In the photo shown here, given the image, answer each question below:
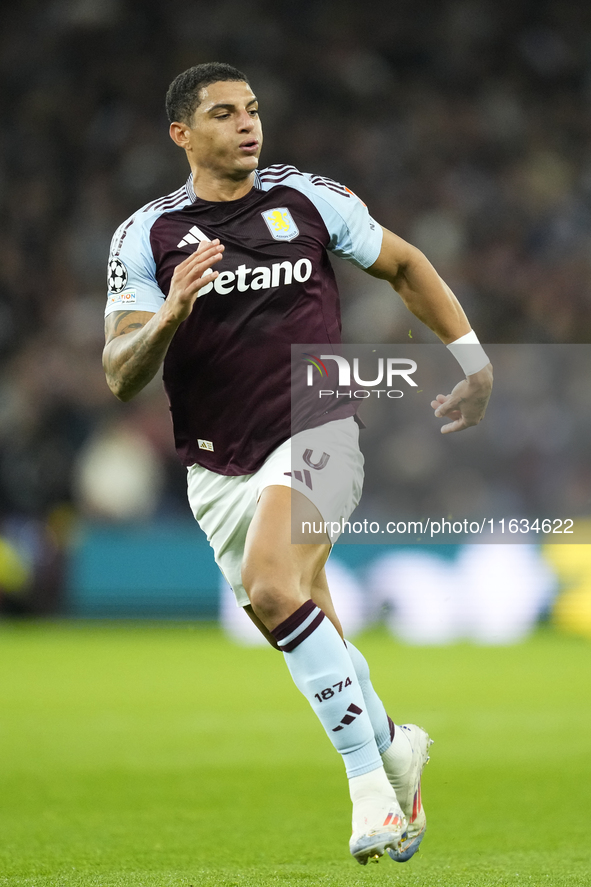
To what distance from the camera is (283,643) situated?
10.9ft

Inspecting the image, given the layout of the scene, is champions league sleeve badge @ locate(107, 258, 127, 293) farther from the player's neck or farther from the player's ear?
the player's ear

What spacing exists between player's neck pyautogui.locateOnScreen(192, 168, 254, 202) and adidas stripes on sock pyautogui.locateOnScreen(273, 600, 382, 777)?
143 centimetres

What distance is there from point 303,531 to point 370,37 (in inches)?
503

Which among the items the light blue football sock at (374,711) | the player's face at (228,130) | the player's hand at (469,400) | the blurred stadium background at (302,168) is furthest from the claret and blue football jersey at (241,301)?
the blurred stadium background at (302,168)

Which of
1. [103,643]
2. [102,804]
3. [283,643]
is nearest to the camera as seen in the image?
[283,643]

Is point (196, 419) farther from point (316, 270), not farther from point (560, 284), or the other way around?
point (560, 284)

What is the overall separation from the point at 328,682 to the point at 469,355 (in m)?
1.24

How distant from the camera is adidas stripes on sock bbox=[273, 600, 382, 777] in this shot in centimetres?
330

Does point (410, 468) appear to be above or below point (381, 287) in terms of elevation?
below

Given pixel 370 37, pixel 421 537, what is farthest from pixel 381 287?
pixel 370 37

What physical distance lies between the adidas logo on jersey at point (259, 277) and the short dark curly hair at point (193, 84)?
602mm

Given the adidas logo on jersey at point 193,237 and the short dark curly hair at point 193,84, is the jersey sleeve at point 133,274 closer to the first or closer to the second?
→ the adidas logo on jersey at point 193,237

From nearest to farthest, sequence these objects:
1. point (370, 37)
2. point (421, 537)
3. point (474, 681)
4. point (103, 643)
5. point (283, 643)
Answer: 1. point (283, 643)
2. point (474, 681)
3. point (103, 643)
4. point (421, 537)
5. point (370, 37)

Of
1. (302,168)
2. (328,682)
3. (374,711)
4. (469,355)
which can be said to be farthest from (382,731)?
(302,168)
